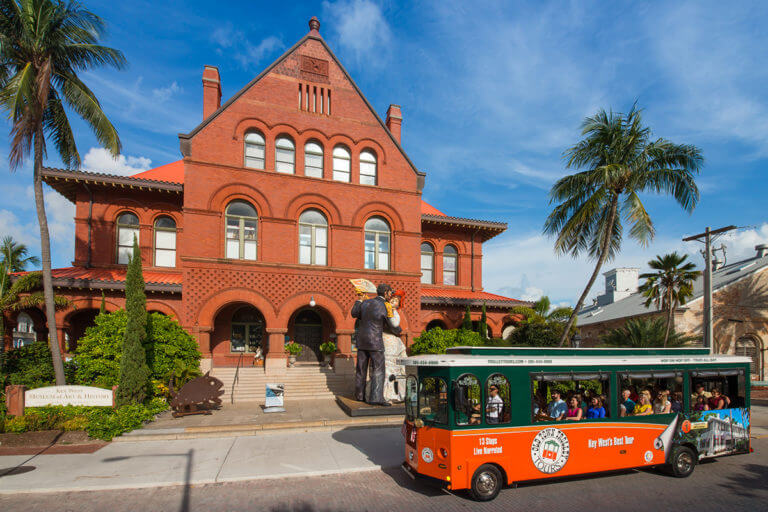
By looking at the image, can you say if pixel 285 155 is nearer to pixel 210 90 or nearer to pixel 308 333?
pixel 210 90

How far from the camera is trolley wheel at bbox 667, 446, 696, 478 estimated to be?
8.70 metres

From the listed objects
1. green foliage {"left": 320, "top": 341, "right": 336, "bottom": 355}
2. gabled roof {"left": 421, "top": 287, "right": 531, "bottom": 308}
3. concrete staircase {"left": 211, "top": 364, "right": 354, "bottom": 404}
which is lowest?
concrete staircase {"left": 211, "top": 364, "right": 354, "bottom": 404}

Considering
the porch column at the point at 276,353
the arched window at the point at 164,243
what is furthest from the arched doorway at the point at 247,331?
the arched window at the point at 164,243

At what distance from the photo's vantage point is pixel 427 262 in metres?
25.4

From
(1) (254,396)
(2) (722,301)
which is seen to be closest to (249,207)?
(1) (254,396)

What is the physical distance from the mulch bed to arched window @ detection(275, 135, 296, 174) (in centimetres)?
1274

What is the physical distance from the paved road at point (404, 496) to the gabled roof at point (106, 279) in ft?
39.1

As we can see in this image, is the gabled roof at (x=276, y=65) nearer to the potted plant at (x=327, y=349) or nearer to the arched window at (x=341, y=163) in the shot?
the arched window at (x=341, y=163)

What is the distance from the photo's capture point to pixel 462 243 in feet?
85.3

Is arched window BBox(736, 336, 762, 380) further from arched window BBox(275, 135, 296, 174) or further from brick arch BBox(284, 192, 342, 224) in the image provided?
arched window BBox(275, 135, 296, 174)

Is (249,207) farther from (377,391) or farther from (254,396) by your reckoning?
(377,391)

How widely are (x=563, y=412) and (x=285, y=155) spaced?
1641 centimetres

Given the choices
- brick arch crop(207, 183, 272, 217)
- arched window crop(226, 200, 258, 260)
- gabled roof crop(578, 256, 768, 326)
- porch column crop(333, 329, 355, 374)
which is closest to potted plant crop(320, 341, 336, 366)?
porch column crop(333, 329, 355, 374)

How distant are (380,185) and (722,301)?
66.6ft
